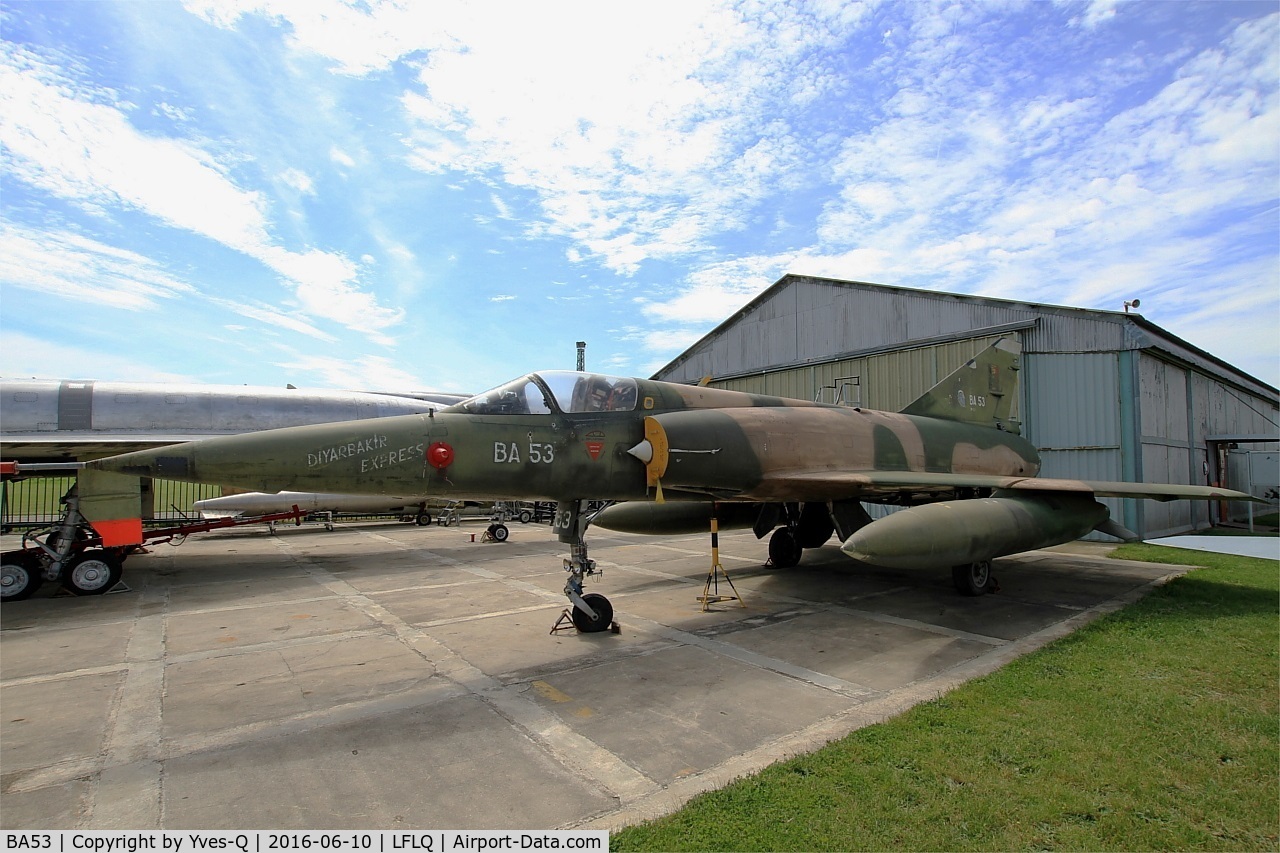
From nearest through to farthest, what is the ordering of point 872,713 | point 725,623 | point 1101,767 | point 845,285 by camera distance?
point 1101,767, point 872,713, point 725,623, point 845,285

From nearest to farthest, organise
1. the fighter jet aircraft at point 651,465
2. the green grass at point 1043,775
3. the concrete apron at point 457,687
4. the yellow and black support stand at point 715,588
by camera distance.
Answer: the green grass at point 1043,775 → the concrete apron at point 457,687 → the fighter jet aircraft at point 651,465 → the yellow and black support stand at point 715,588

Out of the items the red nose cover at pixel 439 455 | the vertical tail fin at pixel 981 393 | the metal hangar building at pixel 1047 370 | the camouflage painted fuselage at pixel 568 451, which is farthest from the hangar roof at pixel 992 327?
the red nose cover at pixel 439 455

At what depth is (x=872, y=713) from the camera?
448 centimetres

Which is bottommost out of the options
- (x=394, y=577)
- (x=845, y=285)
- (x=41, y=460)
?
(x=394, y=577)

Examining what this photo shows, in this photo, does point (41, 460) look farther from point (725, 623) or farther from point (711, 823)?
point (711, 823)

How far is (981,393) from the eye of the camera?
40.4ft

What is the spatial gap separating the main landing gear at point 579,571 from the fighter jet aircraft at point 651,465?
0.7 inches

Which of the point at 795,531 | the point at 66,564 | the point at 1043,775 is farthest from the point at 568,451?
the point at 66,564

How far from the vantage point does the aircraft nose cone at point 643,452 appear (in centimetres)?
677

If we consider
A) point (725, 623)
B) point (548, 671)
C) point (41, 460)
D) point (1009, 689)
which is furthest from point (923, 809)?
point (41, 460)

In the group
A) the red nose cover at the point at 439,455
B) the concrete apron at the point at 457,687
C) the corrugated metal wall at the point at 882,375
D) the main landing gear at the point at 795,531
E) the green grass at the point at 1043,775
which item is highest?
the corrugated metal wall at the point at 882,375

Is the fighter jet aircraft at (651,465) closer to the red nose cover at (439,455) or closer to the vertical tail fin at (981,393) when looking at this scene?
the red nose cover at (439,455)

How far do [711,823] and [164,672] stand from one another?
18.3ft

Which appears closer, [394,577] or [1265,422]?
[394,577]
